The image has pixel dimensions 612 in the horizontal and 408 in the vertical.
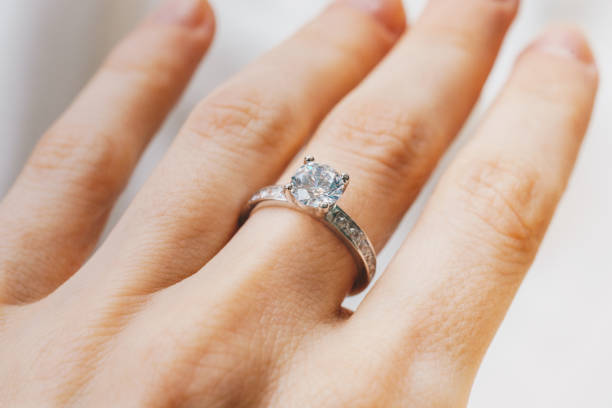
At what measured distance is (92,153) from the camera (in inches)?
35.9

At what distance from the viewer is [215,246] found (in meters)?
0.81

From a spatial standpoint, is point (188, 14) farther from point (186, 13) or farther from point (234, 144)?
point (234, 144)

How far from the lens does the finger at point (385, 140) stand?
73cm

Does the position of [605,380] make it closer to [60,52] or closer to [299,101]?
[299,101]

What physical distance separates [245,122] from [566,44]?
1.91ft

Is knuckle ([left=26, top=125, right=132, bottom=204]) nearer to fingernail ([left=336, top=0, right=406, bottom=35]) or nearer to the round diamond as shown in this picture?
the round diamond

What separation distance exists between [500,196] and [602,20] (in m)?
0.69

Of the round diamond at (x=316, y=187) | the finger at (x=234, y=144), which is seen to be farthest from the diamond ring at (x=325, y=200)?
the finger at (x=234, y=144)

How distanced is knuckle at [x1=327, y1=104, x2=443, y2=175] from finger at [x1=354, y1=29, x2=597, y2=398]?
0.20ft

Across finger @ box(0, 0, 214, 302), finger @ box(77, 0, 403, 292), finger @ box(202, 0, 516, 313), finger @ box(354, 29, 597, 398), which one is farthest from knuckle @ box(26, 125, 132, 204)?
finger @ box(354, 29, 597, 398)

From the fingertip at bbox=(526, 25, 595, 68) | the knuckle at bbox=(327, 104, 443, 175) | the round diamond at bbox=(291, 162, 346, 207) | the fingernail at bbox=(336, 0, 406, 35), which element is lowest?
the round diamond at bbox=(291, 162, 346, 207)

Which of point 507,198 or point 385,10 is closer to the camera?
point 507,198

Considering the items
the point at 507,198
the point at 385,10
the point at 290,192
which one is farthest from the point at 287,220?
the point at 385,10

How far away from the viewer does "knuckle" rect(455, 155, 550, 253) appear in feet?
2.58
